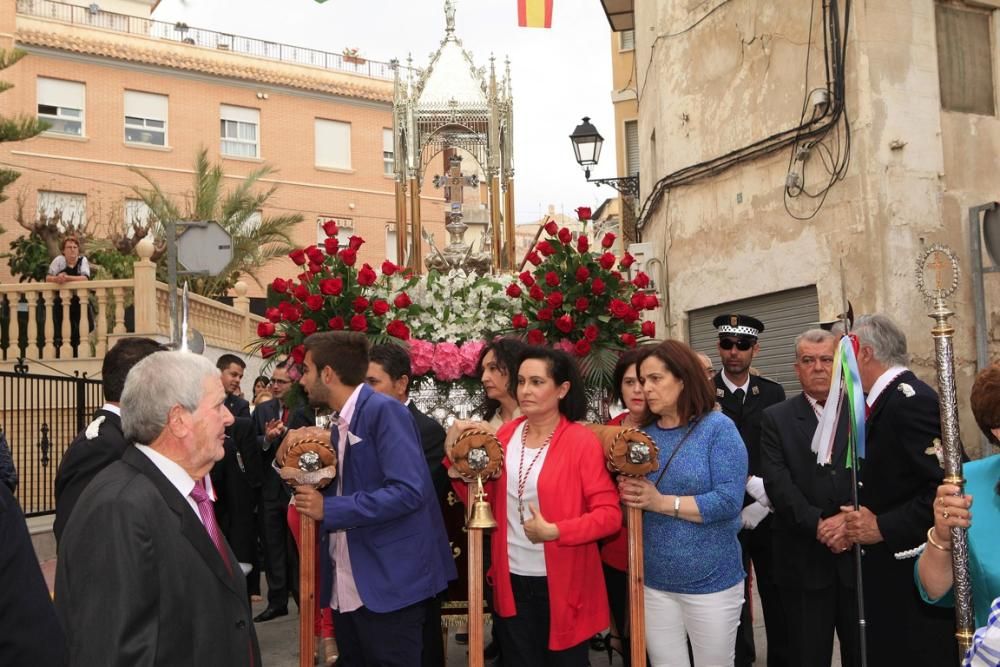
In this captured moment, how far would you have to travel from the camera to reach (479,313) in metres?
6.21

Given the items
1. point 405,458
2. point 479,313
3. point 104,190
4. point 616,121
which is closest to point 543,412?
point 405,458

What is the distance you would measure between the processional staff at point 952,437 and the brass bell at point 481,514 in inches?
65.7

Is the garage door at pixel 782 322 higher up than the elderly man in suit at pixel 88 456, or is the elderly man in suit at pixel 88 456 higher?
the garage door at pixel 782 322

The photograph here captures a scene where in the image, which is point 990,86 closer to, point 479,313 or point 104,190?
point 479,313

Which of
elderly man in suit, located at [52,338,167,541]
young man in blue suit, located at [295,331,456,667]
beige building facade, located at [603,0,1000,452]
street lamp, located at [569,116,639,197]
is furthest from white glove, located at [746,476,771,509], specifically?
street lamp, located at [569,116,639,197]

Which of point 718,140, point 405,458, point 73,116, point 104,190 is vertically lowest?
point 405,458

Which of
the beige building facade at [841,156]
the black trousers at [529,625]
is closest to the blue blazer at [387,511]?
the black trousers at [529,625]

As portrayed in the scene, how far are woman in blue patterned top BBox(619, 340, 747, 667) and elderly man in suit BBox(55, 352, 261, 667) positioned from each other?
6.37 ft

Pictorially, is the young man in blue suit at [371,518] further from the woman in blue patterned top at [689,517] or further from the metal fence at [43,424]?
the metal fence at [43,424]

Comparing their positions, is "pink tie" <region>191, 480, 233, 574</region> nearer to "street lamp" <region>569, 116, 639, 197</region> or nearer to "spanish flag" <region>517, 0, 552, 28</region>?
"spanish flag" <region>517, 0, 552, 28</region>

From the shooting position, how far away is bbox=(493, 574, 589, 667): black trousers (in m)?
4.27

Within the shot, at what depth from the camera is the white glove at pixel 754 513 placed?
5480 mm

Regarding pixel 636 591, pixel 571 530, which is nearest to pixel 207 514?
pixel 571 530

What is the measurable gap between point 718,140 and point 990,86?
9.91ft
